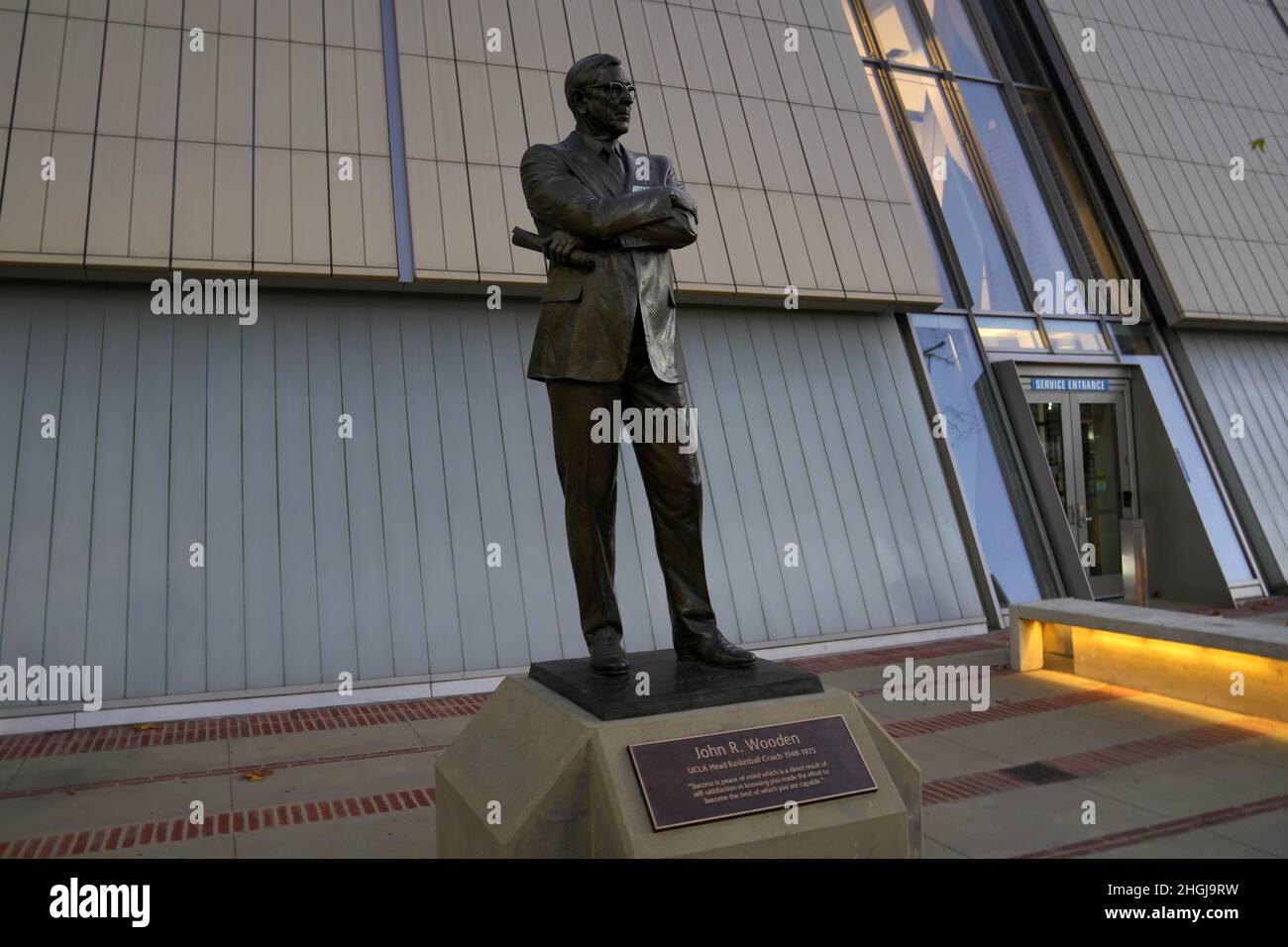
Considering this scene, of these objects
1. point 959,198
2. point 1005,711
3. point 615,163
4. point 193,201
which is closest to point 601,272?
point 615,163

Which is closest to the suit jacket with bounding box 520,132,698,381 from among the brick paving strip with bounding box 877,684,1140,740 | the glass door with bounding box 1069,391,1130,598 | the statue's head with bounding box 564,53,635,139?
the statue's head with bounding box 564,53,635,139

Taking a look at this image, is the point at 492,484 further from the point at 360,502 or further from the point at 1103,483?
the point at 1103,483

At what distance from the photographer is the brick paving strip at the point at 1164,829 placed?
14.1ft

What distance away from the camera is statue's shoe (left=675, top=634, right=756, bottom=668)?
4.17 meters

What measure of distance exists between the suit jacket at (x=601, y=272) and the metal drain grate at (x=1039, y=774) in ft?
10.3

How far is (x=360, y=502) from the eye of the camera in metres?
8.22

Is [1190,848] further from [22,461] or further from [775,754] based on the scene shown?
[22,461]

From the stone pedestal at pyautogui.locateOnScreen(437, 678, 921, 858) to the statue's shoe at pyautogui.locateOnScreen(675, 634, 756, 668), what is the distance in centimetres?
37

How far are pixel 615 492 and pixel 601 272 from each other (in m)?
0.96

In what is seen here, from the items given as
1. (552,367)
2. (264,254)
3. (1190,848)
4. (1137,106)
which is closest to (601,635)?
(552,367)

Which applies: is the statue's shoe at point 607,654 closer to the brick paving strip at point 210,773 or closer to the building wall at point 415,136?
the brick paving strip at point 210,773

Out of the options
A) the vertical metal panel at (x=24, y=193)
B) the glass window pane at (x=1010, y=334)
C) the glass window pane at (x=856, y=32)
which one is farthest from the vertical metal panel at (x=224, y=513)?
the glass window pane at (x=856, y=32)

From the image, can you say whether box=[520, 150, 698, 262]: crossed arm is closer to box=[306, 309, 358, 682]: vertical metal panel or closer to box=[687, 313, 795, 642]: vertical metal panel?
box=[306, 309, 358, 682]: vertical metal panel

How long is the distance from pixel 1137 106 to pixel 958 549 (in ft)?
23.4
